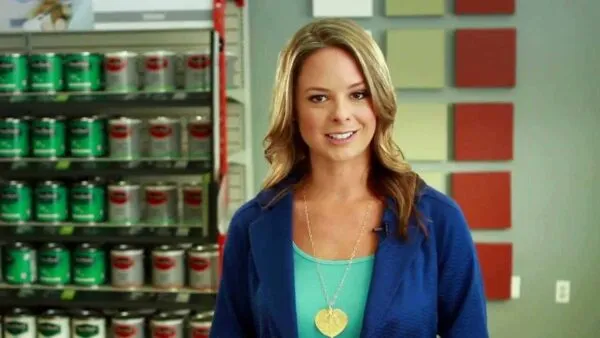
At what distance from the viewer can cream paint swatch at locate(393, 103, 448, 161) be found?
391 cm

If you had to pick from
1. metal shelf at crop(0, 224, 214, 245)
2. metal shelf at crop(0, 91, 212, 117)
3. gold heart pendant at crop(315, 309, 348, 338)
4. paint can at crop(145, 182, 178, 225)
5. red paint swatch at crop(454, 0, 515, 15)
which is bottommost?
metal shelf at crop(0, 224, 214, 245)

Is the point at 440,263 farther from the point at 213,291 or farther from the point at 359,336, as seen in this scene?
the point at 213,291

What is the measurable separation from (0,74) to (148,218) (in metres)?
1.03

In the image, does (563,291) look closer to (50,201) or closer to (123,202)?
(123,202)

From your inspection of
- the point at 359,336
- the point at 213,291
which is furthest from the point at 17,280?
the point at 359,336

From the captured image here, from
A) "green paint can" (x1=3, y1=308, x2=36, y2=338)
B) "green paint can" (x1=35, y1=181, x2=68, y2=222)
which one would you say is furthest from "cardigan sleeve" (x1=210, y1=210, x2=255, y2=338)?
"green paint can" (x1=3, y1=308, x2=36, y2=338)

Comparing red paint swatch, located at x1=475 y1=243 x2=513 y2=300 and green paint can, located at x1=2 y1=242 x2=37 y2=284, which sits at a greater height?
green paint can, located at x1=2 y1=242 x2=37 y2=284

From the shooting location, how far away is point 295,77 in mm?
1372

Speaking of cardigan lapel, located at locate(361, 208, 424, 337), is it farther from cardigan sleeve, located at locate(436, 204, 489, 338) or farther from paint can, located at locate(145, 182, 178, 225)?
paint can, located at locate(145, 182, 178, 225)

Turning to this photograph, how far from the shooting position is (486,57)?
12.7 feet

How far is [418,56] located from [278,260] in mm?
2747

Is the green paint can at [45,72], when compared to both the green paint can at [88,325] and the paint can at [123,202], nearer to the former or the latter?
the paint can at [123,202]

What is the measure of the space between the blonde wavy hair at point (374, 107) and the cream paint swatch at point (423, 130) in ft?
8.11

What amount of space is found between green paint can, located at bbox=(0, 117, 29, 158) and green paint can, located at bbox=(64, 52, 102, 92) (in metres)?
0.32
